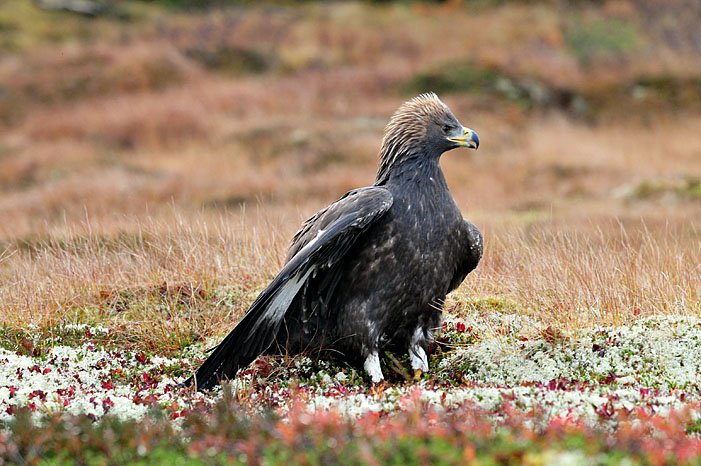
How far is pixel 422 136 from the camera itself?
8.05m

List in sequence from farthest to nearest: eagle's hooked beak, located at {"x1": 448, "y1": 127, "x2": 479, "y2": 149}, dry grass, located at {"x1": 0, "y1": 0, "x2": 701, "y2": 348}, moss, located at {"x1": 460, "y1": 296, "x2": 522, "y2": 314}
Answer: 1. dry grass, located at {"x1": 0, "y1": 0, "x2": 701, "y2": 348}
2. moss, located at {"x1": 460, "y1": 296, "x2": 522, "y2": 314}
3. eagle's hooked beak, located at {"x1": 448, "y1": 127, "x2": 479, "y2": 149}

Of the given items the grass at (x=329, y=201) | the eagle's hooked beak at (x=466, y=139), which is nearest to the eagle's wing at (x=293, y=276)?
the grass at (x=329, y=201)

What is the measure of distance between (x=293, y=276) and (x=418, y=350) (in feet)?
4.43

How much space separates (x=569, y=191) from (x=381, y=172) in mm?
12603

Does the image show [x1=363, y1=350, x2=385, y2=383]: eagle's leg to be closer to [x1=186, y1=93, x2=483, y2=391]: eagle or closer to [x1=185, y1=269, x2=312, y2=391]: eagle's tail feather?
[x1=186, y1=93, x2=483, y2=391]: eagle

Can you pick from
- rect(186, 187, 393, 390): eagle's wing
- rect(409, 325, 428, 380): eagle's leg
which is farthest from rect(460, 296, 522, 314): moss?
rect(186, 187, 393, 390): eagle's wing

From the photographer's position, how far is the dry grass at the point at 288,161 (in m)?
9.45

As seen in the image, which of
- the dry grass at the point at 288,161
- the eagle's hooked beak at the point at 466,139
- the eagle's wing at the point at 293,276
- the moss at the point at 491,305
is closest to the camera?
the eagle's wing at the point at 293,276

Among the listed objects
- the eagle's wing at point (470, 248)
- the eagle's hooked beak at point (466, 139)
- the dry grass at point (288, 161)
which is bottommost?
the dry grass at point (288, 161)

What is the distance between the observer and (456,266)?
7.95m

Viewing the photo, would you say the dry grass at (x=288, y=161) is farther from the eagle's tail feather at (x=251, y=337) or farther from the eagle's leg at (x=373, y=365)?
the eagle's leg at (x=373, y=365)

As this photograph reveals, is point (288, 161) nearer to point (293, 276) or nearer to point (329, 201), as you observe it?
point (329, 201)

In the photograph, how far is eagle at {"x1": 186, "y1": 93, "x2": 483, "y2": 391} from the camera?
7.40 meters

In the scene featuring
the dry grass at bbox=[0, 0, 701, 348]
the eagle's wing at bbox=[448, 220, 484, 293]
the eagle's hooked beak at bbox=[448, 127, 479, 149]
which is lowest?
the dry grass at bbox=[0, 0, 701, 348]
